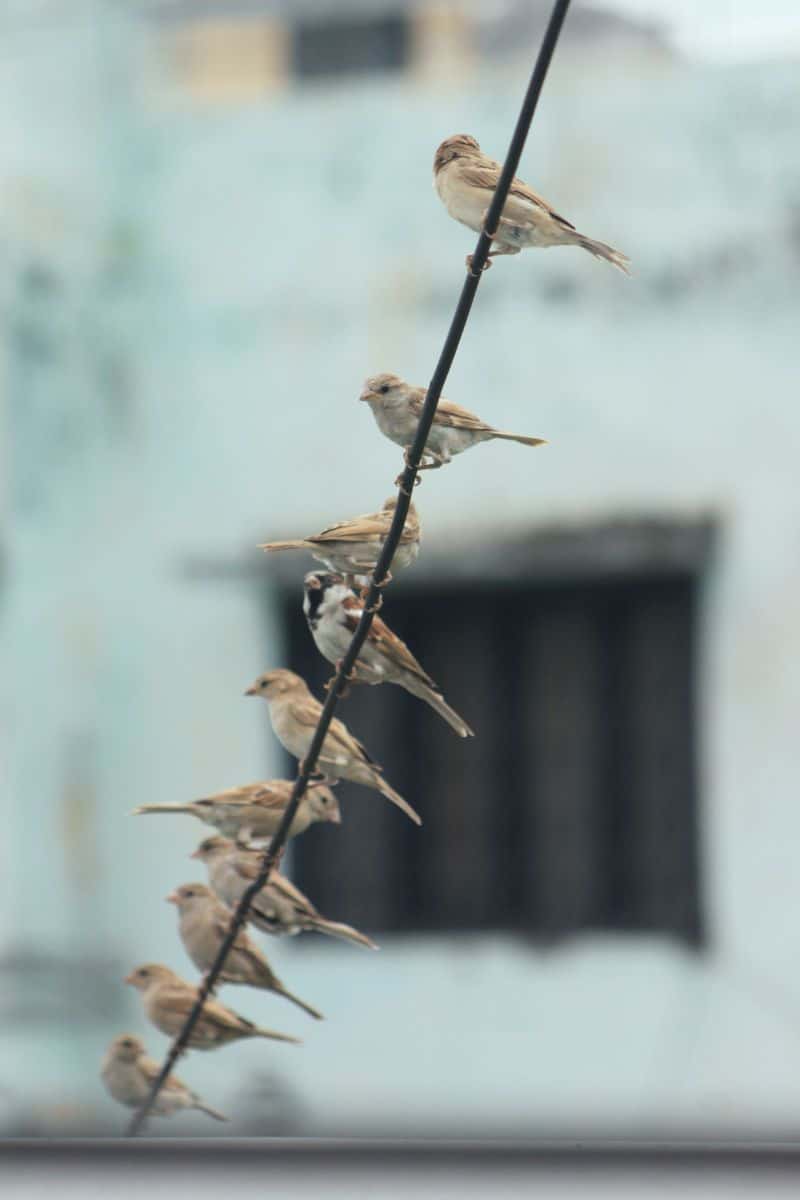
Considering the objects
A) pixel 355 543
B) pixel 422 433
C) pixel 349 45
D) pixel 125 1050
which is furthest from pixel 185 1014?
pixel 349 45

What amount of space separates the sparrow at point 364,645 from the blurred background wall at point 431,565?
10.6 feet

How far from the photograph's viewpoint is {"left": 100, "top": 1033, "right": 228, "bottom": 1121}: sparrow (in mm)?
4516

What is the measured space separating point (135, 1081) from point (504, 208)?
1.90 metres

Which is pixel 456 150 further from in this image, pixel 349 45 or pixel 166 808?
pixel 349 45

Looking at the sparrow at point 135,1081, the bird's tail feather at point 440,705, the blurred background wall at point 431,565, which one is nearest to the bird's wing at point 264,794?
the bird's tail feather at point 440,705

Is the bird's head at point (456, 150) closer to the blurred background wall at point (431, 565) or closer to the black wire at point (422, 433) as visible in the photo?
the black wire at point (422, 433)

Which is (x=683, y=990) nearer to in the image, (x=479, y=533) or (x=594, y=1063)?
(x=594, y=1063)

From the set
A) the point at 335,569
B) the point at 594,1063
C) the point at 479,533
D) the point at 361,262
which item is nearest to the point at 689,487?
the point at 479,533

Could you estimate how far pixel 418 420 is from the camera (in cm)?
360

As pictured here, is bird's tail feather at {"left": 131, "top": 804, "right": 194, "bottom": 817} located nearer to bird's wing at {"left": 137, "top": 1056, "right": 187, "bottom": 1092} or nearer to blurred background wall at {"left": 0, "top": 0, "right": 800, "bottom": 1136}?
bird's wing at {"left": 137, "top": 1056, "right": 187, "bottom": 1092}

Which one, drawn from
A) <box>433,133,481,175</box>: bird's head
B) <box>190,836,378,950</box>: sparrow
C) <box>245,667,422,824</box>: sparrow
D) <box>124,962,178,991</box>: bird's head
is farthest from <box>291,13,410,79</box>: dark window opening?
<box>190,836,378,950</box>: sparrow

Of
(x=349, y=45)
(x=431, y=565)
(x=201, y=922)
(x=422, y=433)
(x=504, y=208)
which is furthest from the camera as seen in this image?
(x=349, y=45)

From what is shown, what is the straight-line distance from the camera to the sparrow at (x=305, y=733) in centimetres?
372

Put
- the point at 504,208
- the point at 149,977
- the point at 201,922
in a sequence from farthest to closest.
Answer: the point at 149,977
the point at 201,922
the point at 504,208
